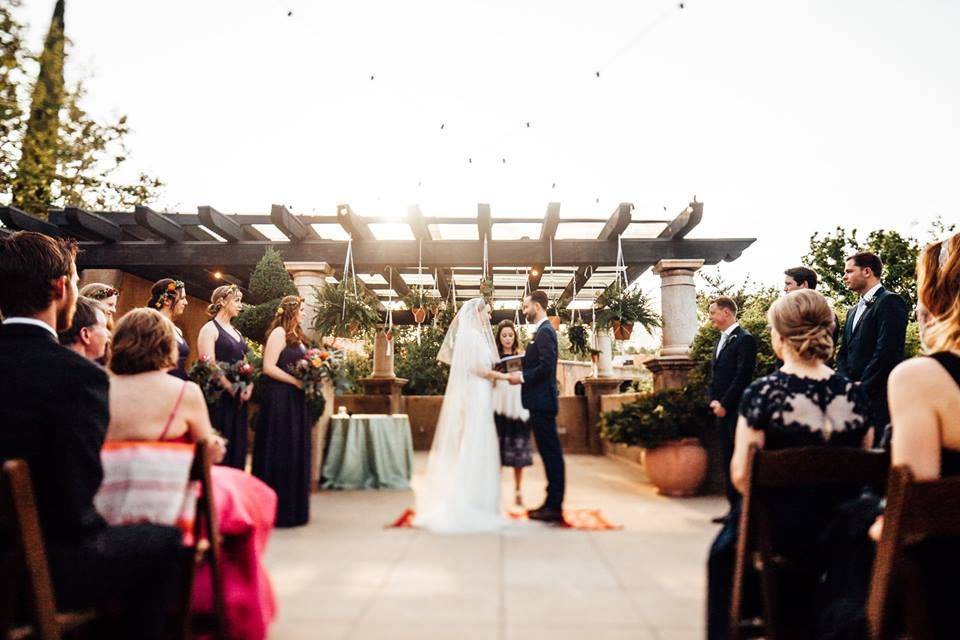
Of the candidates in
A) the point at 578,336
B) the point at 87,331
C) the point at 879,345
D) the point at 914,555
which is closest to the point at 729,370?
the point at 879,345

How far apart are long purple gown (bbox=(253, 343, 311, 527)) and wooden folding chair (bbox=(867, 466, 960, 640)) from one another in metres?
4.29

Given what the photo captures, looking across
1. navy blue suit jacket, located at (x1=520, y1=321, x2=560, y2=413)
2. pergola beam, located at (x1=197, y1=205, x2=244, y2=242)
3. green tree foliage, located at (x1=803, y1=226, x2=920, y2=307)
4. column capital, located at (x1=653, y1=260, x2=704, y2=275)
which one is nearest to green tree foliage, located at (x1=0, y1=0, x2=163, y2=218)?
pergola beam, located at (x1=197, y1=205, x2=244, y2=242)

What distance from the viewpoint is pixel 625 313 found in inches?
324

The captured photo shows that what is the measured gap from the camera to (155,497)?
199 cm

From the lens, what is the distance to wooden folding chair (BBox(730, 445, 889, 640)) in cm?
180

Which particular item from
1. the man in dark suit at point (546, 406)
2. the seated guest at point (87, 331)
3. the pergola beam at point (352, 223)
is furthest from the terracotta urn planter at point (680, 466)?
the pergola beam at point (352, 223)

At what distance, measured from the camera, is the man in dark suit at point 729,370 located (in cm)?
498

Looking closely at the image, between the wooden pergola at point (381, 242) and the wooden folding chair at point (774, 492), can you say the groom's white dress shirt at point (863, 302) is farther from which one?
the wooden pergola at point (381, 242)

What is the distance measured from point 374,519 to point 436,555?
1.38 meters

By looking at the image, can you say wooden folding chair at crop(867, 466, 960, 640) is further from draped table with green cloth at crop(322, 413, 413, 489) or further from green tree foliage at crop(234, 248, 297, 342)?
green tree foliage at crop(234, 248, 297, 342)

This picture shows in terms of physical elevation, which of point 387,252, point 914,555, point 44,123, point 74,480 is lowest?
point 914,555

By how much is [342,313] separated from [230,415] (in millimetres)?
3400

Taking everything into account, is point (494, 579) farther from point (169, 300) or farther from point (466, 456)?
A: point (169, 300)

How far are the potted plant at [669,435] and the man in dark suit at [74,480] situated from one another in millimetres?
4999
